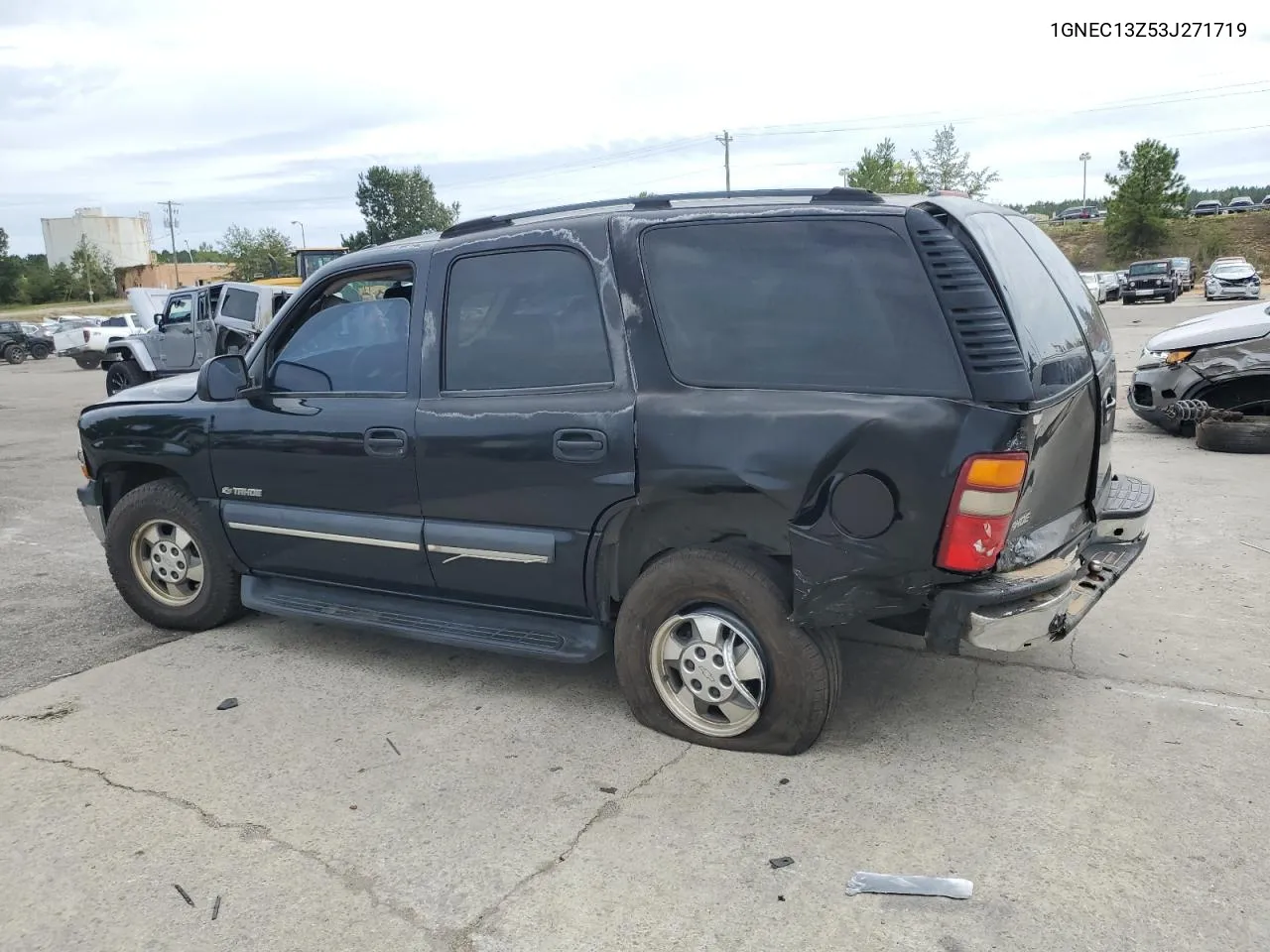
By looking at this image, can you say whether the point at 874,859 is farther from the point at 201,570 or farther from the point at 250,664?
the point at 201,570

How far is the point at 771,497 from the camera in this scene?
10.9ft

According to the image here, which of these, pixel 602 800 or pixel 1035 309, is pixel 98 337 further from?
pixel 1035 309

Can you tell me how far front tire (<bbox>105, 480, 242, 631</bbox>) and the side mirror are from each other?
61 cm

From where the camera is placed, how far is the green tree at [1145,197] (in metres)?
54.9

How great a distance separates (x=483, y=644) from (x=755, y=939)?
1761mm

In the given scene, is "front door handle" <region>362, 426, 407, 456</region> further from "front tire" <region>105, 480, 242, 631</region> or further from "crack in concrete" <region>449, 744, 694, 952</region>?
"crack in concrete" <region>449, 744, 694, 952</region>

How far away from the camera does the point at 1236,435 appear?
27.5 feet

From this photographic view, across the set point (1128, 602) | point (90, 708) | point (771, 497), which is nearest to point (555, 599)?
point (771, 497)

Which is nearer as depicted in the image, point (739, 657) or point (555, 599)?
point (739, 657)

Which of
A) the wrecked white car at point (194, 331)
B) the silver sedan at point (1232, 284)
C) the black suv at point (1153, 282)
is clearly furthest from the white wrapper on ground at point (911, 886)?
the black suv at point (1153, 282)

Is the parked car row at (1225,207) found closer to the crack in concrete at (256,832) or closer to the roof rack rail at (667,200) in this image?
the roof rack rail at (667,200)

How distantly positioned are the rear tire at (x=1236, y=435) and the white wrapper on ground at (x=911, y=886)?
7.08m

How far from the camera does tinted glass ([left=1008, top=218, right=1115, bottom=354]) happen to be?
3.88 meters

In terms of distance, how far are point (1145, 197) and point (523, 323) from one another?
→ 60.3 m
